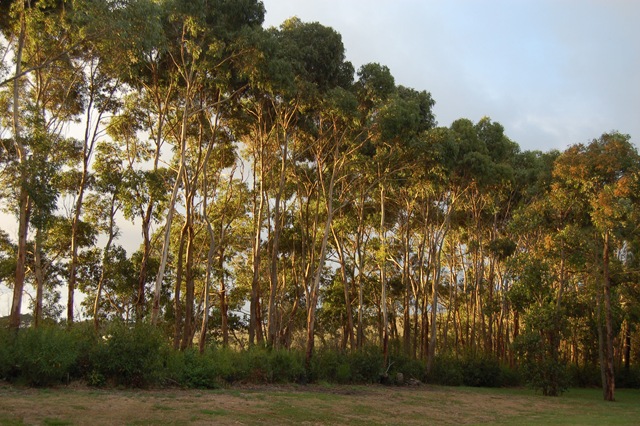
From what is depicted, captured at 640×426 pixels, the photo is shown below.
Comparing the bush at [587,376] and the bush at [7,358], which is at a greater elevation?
the bush at [7,358]

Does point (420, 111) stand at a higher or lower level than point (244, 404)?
higher

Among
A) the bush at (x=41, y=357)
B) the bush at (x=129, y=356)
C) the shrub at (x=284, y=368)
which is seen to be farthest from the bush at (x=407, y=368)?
the bush at (x=41, y=357)

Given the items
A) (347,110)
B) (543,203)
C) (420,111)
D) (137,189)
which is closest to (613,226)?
(543,203)

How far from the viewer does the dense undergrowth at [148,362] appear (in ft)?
45.6

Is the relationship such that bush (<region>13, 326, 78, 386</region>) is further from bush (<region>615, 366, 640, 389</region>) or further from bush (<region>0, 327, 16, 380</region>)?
bush (<region>615, 366, 640, 389</region>)

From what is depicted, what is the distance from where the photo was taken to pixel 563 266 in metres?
27.6

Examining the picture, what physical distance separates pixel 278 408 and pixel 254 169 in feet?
52.9

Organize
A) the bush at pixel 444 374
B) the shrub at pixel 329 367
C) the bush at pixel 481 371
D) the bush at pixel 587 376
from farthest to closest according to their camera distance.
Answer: the bush at pixel 587 376 → the bush at pixel 481 371 → the bush at pixel 444 374 → the shrub at pixel 329 367

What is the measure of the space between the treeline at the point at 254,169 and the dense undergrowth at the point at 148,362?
1.40 metres

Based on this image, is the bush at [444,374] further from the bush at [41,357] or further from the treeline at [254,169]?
the bush at [41,357]

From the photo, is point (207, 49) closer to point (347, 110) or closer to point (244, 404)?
point (347, 110)

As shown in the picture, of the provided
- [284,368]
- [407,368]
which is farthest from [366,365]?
[284,368]

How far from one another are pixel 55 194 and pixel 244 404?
23.9ft

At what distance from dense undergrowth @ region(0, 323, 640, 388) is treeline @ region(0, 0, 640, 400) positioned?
140 cm
